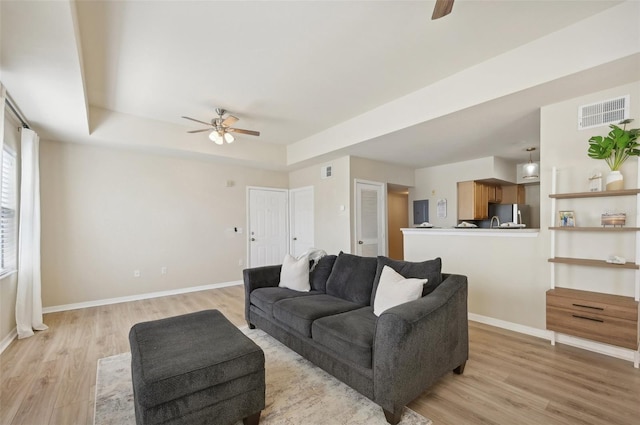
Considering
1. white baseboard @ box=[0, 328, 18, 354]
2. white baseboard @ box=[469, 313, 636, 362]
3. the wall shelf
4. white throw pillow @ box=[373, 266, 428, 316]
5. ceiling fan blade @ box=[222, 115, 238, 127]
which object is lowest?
white baseboard @ box=[0, 328, 18, 354]

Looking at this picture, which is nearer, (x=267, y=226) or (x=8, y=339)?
(x=8, y=339)

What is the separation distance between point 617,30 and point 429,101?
5.10ft

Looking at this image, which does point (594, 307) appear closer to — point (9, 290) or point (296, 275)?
point (296, 275)

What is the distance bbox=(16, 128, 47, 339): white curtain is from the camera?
3.35 metres

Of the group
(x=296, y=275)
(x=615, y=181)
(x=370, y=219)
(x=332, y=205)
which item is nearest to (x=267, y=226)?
(x=332, y=205)

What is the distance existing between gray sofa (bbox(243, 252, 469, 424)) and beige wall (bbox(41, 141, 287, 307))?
271cm

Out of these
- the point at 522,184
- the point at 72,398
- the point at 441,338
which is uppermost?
the point at 522,184

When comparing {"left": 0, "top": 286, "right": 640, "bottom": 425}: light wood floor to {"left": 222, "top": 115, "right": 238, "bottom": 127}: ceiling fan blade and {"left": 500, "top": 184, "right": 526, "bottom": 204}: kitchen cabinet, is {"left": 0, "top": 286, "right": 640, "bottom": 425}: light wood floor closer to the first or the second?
{"left": 222, "top": 115, "right": 238, "bottom": 127}: ceiling fan blade

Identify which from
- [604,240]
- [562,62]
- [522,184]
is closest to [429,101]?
[562,62]

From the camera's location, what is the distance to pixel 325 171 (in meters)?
5.70

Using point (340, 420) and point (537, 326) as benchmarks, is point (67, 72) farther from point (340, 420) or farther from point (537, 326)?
point (537, 326)

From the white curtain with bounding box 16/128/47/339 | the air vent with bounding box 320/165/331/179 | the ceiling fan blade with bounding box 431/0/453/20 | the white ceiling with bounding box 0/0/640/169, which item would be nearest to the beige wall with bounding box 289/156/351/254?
the air vent with bounding box 320/165/331/179

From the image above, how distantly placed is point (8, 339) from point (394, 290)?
4.12 metres

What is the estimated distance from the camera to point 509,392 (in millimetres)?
2109
